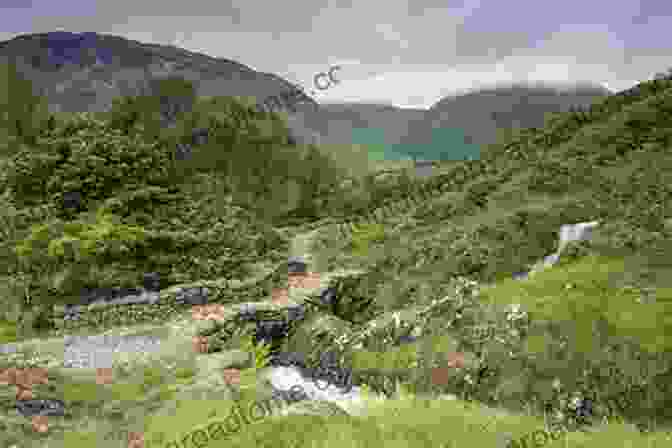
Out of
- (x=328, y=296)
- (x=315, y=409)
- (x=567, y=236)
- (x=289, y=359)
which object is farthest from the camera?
(x=328, y=296)

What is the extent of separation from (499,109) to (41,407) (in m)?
51.8

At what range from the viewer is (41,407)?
9.44 m

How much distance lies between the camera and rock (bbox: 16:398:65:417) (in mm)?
9039

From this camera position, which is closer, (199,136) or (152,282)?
(152,282)

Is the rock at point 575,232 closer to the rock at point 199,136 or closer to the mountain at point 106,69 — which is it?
the rock at point 199,136

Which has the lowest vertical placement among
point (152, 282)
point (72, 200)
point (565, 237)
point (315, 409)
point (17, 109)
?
point (152, 282)

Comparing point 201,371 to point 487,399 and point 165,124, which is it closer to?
point 487,399

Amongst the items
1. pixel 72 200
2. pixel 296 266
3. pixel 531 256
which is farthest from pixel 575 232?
pixel 72 200

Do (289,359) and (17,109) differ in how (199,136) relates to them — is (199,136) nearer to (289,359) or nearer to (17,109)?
(17,109)

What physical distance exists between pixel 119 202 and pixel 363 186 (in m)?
33.5

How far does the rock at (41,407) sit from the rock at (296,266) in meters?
13.3

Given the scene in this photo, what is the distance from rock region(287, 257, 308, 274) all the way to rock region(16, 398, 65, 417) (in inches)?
525

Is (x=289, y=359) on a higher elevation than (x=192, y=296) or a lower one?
lower

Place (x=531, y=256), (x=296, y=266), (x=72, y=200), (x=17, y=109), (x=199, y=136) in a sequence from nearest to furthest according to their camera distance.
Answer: (x=531, y=256)
(x=72, y=200)
(x=296, y=266)
(x=17, y=109)
(x=199, y=136)
